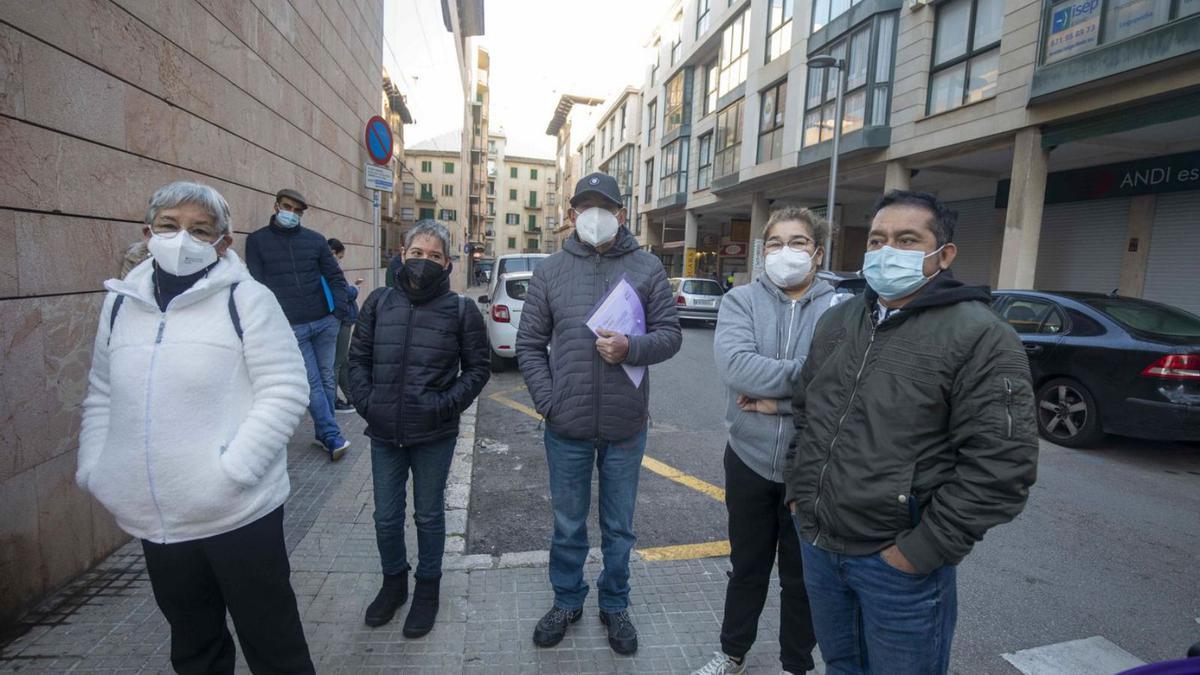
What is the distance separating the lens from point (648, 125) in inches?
1409

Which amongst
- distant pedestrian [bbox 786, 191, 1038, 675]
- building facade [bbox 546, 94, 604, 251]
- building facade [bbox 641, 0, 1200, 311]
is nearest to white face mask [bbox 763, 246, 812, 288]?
distant pedestrian [bbox 786, 191, 1038, 675]

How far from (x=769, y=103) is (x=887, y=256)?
20663mm

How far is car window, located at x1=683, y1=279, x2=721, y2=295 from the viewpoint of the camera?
1786cm

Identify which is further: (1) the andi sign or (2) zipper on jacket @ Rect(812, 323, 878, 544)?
(1) the andi sign

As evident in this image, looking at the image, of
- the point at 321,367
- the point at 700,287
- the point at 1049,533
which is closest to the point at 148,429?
the point at 321,367

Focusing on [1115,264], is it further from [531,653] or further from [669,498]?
[531,653]

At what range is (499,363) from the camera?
10.3 metres

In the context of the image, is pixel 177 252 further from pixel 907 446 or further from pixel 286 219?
pixel 286 219

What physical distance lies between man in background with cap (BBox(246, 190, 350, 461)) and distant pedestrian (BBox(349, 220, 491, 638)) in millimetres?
2354

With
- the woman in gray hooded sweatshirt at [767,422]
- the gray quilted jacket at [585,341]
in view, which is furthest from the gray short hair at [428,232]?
the woman in gray hooded sweatshirt at [767,422]

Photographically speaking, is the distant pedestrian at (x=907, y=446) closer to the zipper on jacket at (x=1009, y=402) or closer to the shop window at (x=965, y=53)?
the zipper on jacket at (x=1009, y=402)

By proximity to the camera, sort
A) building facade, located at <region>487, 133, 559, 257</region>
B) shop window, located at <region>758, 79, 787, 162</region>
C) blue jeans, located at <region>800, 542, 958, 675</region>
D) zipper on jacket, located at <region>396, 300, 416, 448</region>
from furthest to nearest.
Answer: building facade, located at <region>487, 133, 559, 257</region>, shop window, located at <region>758, 79, 787, 162</region>, zipper on jacket, located at <region>396, 300, 416, 448</region>, blue jeans, located at <region>800, 542, 958, 675</region>

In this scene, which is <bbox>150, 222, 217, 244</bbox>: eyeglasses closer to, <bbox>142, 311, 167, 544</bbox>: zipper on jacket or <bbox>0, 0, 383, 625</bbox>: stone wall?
<bbox>142, 311, 167, 544</bbox>: zipper on jacket

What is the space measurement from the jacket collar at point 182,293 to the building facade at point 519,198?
79563 mm
